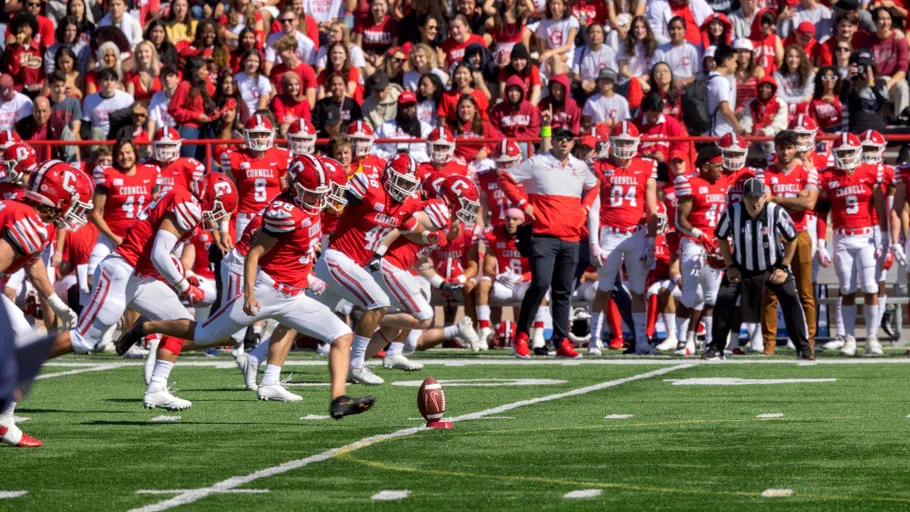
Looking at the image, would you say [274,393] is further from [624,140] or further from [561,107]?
[561,107]

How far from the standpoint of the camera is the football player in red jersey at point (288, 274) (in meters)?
9.51

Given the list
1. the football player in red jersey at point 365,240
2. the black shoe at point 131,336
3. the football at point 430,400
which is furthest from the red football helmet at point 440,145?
the football at point 430,400

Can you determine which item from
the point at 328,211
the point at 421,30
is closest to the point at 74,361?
the point at 328,211

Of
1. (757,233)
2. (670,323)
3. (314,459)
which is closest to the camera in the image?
(314,459)

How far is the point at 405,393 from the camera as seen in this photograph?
38.0 ft

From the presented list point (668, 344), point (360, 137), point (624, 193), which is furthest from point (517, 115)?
point (668, 344)

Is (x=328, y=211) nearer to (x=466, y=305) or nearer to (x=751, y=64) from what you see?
(x=466, y=305)

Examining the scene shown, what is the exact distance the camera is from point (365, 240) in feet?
40.5

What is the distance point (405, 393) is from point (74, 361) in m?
5.14

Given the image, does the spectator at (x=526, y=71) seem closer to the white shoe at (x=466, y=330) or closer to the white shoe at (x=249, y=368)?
the white shoe at (x=466, y=330)

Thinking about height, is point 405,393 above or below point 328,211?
below

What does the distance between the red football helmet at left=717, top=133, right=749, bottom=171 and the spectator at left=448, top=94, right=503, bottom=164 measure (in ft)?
9.08

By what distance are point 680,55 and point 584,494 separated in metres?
12.9

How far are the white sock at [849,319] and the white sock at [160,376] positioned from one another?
25.0ft
